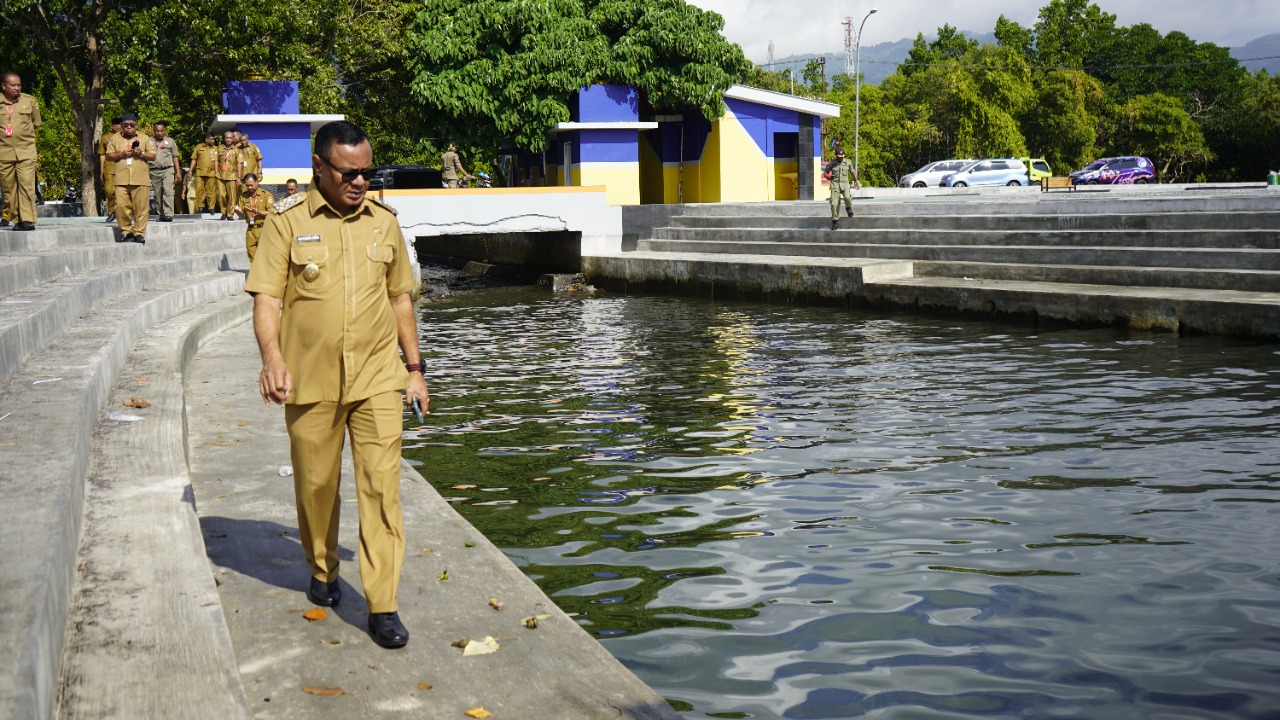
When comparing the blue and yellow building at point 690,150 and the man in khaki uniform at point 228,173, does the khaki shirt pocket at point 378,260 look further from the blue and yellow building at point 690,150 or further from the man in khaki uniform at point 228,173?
the blue and yellow building at point 690,150

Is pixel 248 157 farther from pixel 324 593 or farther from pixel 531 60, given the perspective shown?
pixel 324 593

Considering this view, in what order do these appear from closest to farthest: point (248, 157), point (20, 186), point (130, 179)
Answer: point (20, 186) → point (130, 179) → point (248, 157)

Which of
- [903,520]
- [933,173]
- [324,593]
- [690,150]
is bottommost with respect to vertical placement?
[903,520]

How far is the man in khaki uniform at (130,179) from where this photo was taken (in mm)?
16172

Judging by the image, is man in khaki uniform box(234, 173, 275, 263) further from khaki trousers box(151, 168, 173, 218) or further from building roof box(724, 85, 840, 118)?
building roof box(724, 85, 840, 118)

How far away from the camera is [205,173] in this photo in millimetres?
24797

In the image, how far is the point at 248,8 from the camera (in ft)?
84.7

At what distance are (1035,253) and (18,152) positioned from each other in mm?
14752

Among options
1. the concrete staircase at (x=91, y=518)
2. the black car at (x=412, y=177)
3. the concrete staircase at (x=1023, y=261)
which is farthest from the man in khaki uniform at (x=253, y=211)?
the black car at (x=412, y=177)

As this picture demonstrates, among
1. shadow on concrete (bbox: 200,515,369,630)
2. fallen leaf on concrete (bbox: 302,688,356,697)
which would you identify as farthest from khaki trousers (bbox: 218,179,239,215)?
fallen leaf on concrete (bbox: 302,688,356,697)

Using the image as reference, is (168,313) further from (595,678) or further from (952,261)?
(952,261)

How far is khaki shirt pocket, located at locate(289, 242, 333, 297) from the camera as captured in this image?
4480mm

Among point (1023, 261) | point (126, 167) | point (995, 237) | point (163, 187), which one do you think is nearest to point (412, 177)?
point (163, 187)

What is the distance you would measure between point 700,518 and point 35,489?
3858mm
